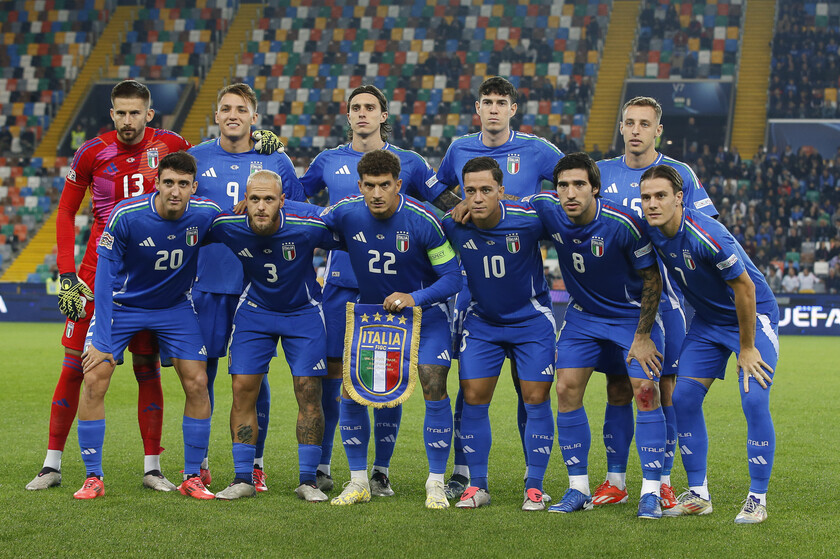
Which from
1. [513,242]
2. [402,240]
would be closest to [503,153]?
[513,242]

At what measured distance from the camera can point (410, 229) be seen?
5984 mm

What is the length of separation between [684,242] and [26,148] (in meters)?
29.9

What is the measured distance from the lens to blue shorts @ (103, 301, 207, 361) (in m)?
6.11

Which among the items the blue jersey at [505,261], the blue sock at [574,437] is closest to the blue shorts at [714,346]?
the blue sock at [574,437]

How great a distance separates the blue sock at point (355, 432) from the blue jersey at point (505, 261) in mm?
1039

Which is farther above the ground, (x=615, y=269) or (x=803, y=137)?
(x=803, y=137)

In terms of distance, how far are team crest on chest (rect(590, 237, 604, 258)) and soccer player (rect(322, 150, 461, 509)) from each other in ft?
2.87

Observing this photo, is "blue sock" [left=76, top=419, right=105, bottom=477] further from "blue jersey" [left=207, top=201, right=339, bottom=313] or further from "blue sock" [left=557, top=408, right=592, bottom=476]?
"blue sock" [left=557, top=408, right=592, bottom=476]

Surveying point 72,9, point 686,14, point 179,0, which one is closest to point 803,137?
point 686,14

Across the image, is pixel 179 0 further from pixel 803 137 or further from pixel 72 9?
pixel 803 137

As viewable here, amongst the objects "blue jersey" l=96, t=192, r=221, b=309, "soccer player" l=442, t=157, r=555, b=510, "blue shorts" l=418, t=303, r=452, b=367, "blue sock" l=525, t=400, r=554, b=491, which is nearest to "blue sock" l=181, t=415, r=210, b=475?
"blue jersey" l=96, t=192, r=221, b=309

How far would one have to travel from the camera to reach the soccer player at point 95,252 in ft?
20.8

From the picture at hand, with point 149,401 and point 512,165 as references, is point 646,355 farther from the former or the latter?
point 149,401

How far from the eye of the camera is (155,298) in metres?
6.17
